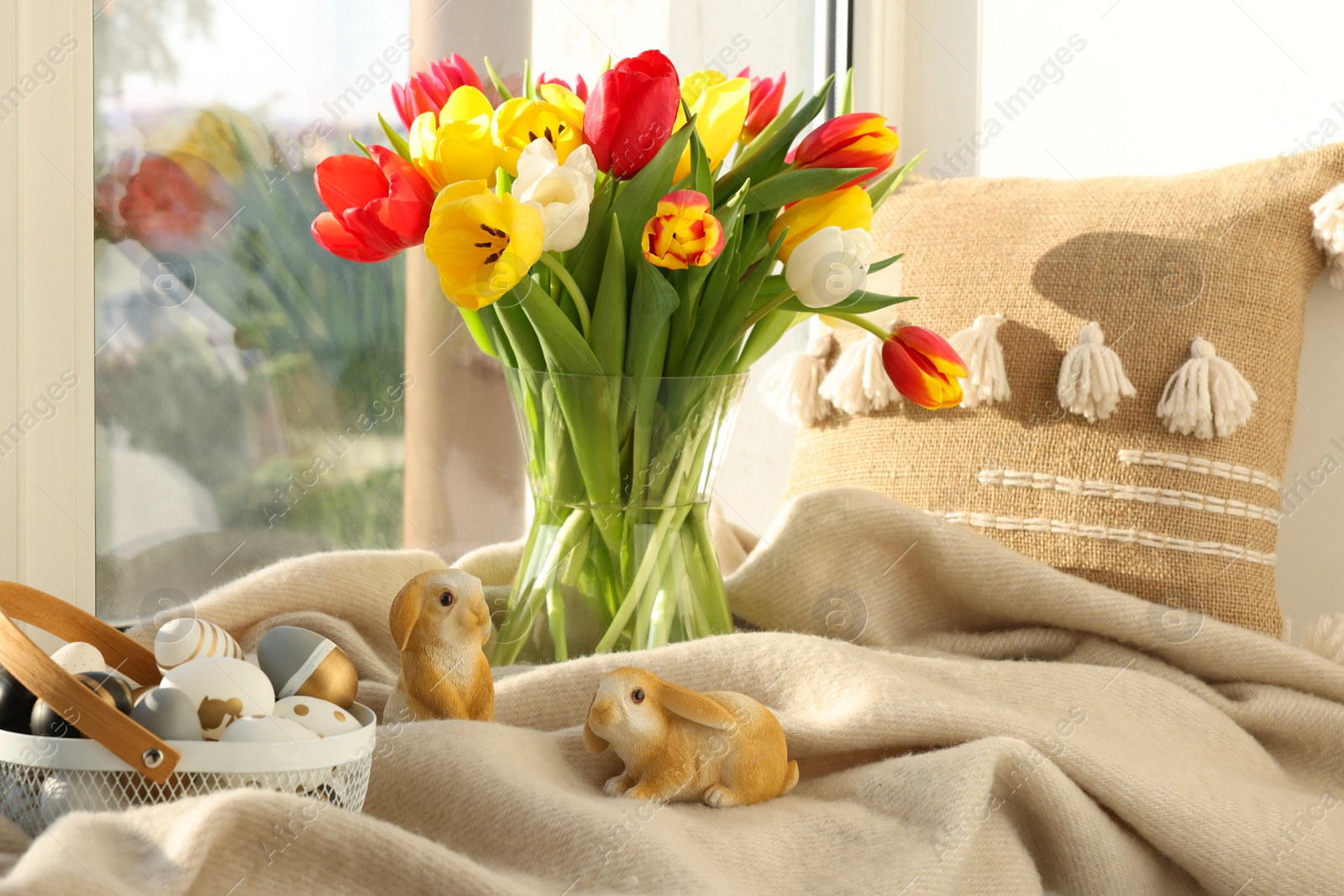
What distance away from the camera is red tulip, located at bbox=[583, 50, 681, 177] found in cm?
63

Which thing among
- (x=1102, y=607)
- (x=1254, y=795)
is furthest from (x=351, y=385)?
(x=1254, y=795)

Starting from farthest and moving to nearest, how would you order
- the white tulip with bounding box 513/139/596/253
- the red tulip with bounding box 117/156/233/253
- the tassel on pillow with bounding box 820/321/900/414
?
the tassel on pillow with bounding box 820/321/900/414 < the red tulip with bounding box 117/156/233/253 < the white tulip with bounding box 513/139/596/253

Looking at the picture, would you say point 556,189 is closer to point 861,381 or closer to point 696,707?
point 696,707

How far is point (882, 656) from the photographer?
0.66 metres

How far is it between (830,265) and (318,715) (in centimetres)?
38

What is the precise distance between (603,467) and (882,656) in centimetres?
20

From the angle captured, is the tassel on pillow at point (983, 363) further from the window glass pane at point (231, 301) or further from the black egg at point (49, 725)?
the black egg at point (49, 725)

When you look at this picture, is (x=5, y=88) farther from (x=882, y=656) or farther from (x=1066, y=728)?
(x=1066, y=728)

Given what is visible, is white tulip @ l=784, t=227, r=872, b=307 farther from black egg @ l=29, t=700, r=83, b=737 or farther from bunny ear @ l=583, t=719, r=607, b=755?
black egg @ l=29, t=700, r=83, b=737

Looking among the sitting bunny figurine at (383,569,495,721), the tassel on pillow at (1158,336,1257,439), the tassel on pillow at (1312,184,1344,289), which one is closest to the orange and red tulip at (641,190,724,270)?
the sitting bunny figurine at (383,569,495,721)

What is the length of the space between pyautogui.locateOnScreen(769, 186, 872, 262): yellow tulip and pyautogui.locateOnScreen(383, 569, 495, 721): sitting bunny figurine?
300mm

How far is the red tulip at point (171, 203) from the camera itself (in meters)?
0.84

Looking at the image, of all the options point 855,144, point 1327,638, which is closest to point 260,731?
point 855,144

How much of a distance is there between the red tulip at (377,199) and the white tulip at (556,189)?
59mm
